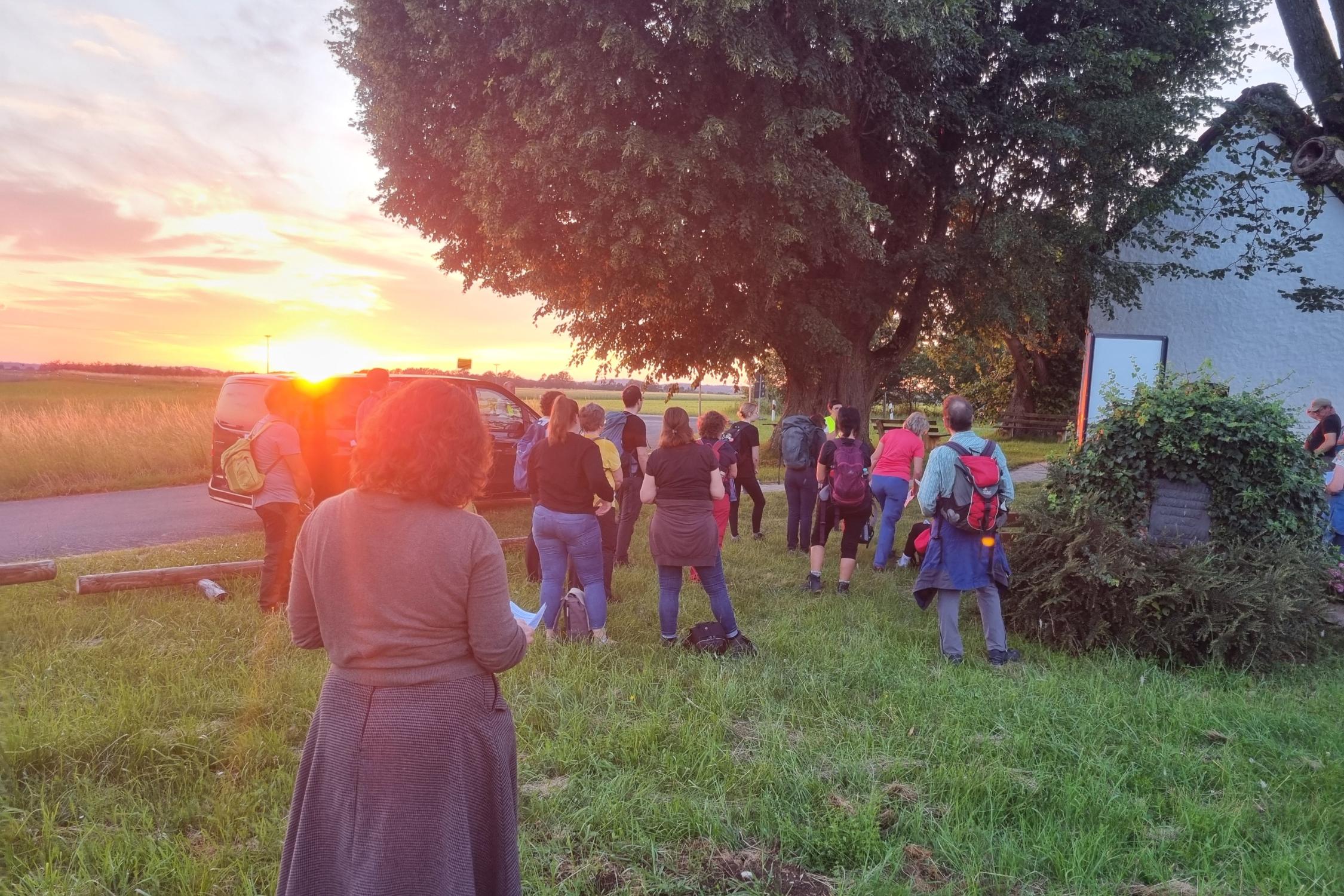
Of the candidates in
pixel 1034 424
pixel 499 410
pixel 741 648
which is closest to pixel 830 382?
pixel 499 410

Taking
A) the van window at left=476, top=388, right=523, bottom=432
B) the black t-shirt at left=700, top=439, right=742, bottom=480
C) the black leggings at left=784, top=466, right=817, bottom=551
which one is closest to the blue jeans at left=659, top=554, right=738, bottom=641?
the black t-shirt at left=700, top=439, right=742, bottom=480

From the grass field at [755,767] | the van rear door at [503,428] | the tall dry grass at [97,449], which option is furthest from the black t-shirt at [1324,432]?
the tall dry grass at [97,449]

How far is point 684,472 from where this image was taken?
228 inches

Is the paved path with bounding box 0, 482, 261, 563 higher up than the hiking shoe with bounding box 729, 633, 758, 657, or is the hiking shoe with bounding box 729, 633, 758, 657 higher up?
the hiking shoe with bounding box 729, 633, 758, 657

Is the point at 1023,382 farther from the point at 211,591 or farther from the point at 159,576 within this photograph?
the point at 159,576

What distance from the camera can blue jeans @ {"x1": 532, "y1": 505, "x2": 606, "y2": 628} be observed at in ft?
18.7

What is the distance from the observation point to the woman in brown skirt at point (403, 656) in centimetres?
222

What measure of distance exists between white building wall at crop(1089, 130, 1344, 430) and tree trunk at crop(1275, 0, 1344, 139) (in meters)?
4.02

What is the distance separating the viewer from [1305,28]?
11.5 metres

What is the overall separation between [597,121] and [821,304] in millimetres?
6085

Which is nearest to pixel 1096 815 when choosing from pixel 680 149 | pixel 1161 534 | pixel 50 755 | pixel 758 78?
pixel 1161 534

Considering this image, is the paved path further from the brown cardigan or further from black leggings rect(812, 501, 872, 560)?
the brown cardigan

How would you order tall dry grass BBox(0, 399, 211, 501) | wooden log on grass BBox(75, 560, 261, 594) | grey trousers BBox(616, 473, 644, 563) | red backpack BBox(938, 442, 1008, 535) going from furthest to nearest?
1. tall dry grass BBox(0, 399, 211, 501)
2. grey trousers BBox(616, 473, 644, 563)
3. wooden log on grass BBox(75, 560, 261, 594)
4. red backpack BBox(938, 442, 1008, 535)

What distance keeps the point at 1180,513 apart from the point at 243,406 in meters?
10.1
